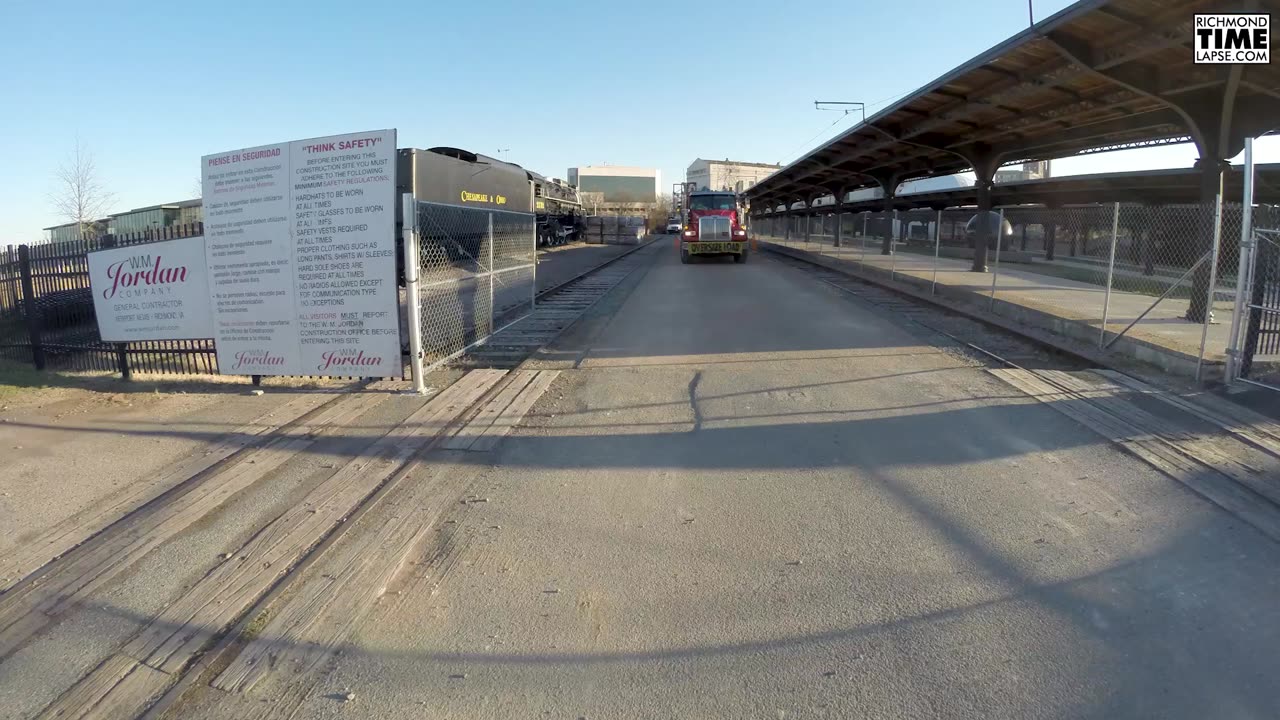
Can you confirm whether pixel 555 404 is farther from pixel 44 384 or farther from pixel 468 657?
pixel 44 384

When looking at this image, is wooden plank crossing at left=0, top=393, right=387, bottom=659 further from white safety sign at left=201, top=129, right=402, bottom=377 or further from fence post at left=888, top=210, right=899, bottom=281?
fence post at left=888, top=210, right=899, bottom=281

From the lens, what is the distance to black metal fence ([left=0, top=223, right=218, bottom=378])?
8.90 m

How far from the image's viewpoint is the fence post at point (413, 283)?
24.5 feet

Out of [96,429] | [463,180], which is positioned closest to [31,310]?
[96,429]

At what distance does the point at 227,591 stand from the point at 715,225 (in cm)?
2744

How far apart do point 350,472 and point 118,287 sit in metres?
5.25

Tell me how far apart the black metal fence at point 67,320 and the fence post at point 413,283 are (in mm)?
2701

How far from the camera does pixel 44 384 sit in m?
8.99

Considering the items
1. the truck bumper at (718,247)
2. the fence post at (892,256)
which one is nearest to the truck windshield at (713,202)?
the truck bumper at (718,247)

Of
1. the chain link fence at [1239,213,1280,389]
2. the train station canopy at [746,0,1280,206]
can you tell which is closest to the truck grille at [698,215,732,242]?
the train station canopy at [746,0,1280,206]

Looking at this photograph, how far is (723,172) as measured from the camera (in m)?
157

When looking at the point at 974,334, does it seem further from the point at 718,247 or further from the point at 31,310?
the point at 718,247

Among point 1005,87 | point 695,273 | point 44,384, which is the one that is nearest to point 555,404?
point 44,384

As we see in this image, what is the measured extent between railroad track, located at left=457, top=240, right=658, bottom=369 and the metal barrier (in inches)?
8.7
